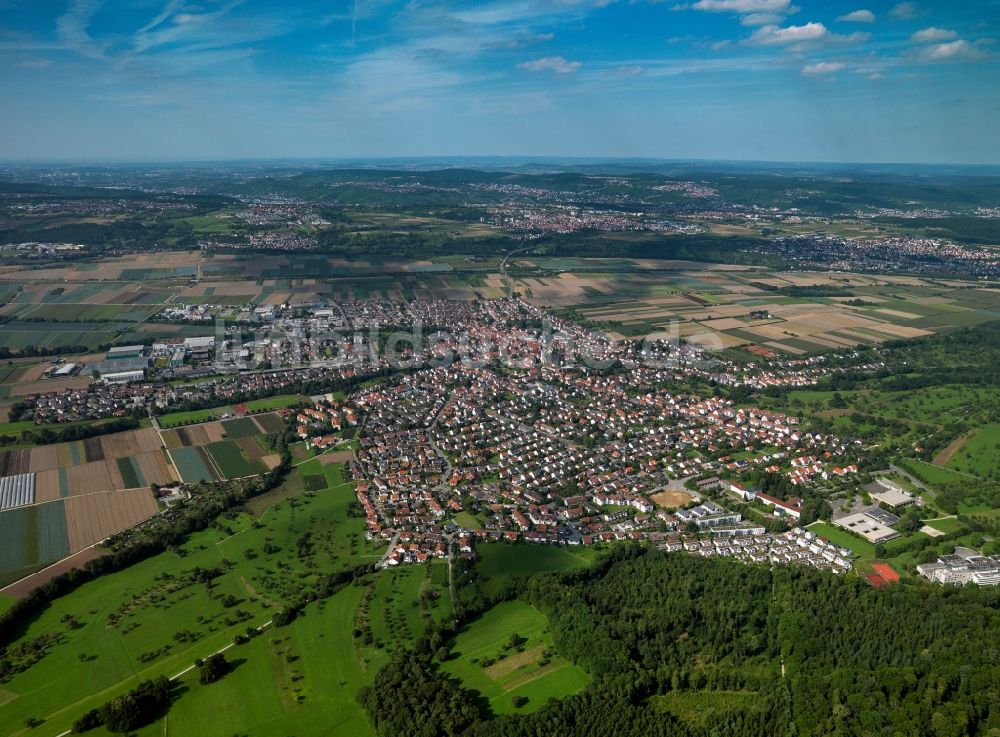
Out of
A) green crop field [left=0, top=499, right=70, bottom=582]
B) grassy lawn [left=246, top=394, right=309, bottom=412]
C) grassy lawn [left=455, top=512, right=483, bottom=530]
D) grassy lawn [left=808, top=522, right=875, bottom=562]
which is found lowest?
grassy lawn [left=808, top=522, right=875, bottom=562]

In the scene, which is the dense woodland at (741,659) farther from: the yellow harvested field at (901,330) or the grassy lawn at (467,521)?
the yellow harvested field at (901,330)

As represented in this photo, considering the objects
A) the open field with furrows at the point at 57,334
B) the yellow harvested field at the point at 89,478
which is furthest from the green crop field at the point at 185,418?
the open field with furrows at the point at 57,334

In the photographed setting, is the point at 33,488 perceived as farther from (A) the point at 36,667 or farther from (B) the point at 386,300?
(B) the point at 386,300

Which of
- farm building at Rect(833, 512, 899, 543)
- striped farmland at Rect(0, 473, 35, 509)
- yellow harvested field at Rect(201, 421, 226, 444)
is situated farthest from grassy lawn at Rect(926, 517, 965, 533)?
striped farmland at Rect(0, 473, 35, 509)

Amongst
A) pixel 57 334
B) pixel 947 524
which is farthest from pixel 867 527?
pixel 57 334

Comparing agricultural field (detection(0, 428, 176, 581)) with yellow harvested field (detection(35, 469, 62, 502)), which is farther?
yellow harvested field (detection(35, 469, 62, 502))

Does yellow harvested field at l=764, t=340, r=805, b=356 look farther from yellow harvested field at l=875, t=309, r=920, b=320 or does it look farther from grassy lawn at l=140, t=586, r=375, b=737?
grassy lawn at l=140, t=586, r=375, b=737
